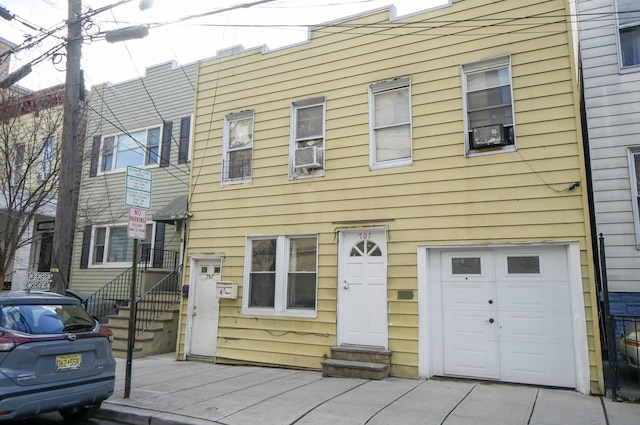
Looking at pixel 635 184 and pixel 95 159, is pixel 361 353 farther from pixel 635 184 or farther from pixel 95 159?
pixel 95 159

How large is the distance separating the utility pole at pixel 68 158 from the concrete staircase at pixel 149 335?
2.78m

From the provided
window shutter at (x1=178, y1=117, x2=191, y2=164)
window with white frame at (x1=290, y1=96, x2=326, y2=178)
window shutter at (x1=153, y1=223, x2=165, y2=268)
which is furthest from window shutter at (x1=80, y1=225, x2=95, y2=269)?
window with white frame at (x1=290, y1=96, x2=326, y2=178)

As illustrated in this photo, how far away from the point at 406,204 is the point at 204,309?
5177mm

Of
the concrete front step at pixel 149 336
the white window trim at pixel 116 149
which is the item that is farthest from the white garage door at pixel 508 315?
the white window trim at pixel 116 149

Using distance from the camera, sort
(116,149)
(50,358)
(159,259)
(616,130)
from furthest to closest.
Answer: (116,149) → (159,259) → (616,130) → (50,358)

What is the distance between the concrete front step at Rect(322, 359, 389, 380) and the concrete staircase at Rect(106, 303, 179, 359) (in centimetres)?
479

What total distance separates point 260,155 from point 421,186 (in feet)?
12.1

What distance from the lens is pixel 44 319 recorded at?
206 inches

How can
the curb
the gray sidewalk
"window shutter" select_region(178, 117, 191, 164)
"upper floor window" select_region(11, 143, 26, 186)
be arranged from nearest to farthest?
1. the gray sidewalk
2. the curb
3. "upper floor window" select_region(11, 143, 26, 186)
4. "window shutter" select_region(178, 117, 191, 164)

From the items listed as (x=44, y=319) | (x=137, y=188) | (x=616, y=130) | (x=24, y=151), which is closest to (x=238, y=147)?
(x=137, y=188)

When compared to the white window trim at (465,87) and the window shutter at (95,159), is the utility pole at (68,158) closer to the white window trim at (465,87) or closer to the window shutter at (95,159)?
the white window trim at (465,87)

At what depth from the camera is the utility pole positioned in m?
7.67

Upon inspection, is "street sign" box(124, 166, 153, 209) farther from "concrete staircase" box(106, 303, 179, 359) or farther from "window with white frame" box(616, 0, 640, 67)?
"window with white frame" box(616, 0, 640, 67)

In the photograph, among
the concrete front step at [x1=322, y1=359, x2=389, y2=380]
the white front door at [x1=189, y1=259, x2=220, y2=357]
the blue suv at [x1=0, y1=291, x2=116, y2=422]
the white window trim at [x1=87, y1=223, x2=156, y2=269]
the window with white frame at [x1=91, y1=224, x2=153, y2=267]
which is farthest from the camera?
the window with white frame at [x1=91, y1=224, x2=153, y2=267]
